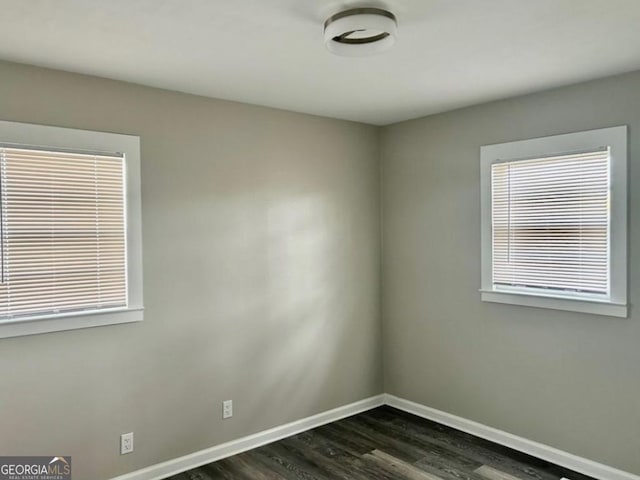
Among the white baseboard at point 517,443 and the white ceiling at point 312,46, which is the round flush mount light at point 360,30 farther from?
the white baseboard at point 517,443

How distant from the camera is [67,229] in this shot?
2752mm

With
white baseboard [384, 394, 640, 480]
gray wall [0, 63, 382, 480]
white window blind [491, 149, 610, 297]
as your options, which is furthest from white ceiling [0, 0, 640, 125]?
white baseboard [384, 394, 640, 480]

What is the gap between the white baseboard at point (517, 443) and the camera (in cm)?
302

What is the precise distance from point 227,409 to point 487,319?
2.08 metres

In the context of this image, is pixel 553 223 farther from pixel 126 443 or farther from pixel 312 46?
pixel 126 443

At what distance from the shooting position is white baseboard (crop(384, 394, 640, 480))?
302 centimetres

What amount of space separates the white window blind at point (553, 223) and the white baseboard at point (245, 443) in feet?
5.58

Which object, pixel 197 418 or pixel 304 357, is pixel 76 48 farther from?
pixel 304 357

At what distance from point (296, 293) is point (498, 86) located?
2.13 m

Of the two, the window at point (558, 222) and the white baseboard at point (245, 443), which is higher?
the window at point (558, 222)

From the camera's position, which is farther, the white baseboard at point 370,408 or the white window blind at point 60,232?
the white baseboard at point 370,408

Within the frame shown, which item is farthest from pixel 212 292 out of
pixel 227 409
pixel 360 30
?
pixel 360 30

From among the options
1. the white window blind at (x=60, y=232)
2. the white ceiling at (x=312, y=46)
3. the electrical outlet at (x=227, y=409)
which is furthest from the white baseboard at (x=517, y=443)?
the white window blind at (x=60, y=232)

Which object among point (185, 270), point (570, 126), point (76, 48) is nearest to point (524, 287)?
point (570, 126)
